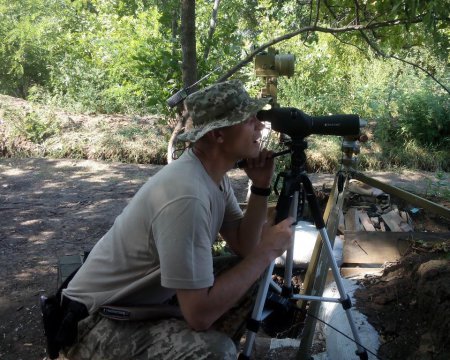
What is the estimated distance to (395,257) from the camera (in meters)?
3.46

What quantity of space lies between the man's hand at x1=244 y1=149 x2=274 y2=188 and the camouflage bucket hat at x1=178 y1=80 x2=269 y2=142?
0.26m

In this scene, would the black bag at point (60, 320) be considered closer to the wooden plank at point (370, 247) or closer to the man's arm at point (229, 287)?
the man's arm at point (229, 287)

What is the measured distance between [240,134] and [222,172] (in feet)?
0.57

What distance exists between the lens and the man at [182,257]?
5.27 feet

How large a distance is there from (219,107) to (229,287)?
711mm

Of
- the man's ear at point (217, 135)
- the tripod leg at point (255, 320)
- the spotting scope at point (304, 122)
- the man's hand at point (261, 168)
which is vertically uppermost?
the spotting scope at point (304, 122)

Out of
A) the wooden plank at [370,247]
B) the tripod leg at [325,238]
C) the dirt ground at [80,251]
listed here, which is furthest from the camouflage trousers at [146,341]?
the wooden plank at [370,247]

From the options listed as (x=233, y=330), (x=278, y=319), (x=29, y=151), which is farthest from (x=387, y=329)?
(x=29, y=151)

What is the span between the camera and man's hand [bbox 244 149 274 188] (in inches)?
81.4

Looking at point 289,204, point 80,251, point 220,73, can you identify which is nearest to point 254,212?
point 289,204

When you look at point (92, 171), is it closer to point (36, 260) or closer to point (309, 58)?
point (36, 260)

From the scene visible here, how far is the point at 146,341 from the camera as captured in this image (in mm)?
1789

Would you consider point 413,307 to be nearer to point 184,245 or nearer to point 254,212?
point 254,212

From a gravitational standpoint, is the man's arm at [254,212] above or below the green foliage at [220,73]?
below
